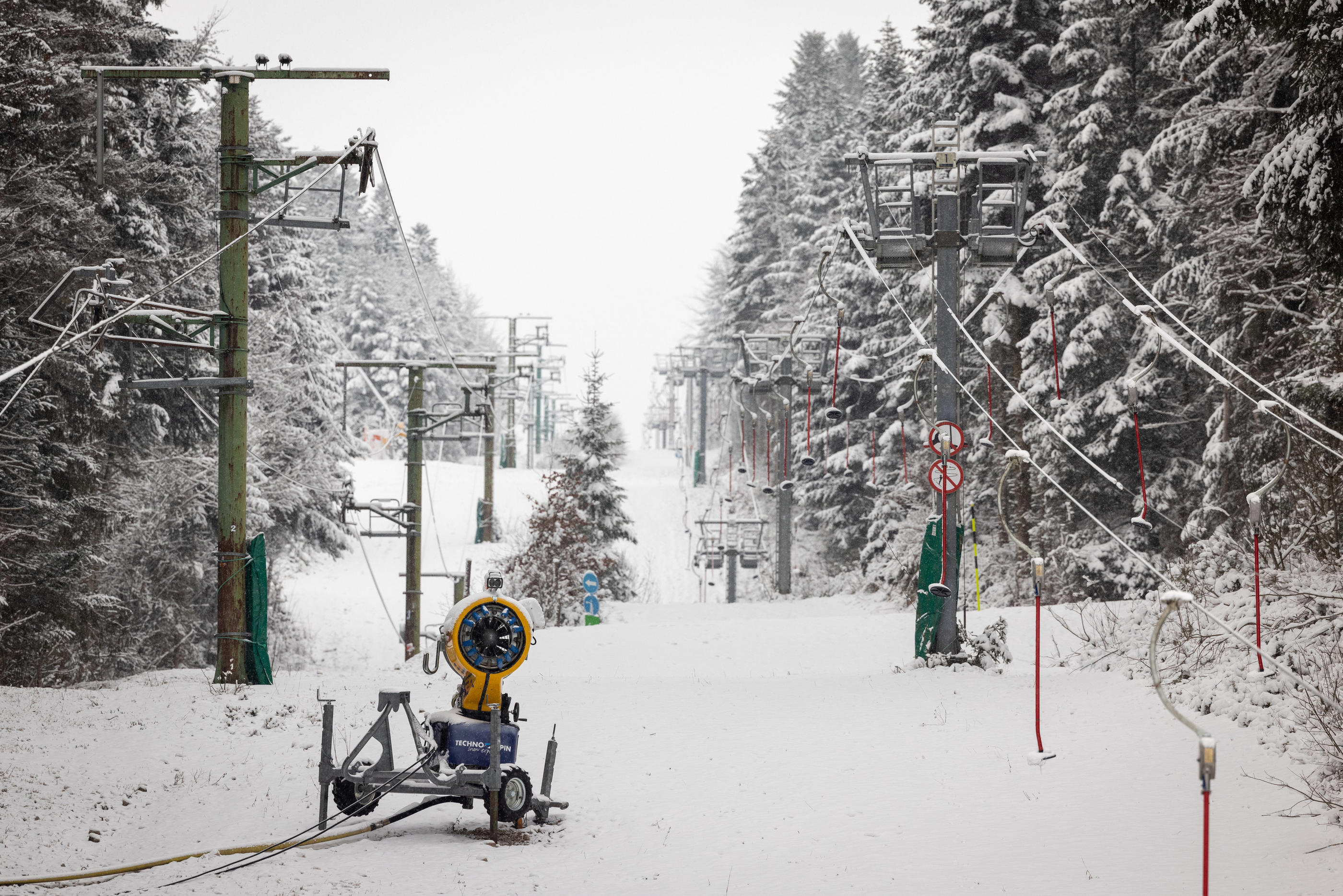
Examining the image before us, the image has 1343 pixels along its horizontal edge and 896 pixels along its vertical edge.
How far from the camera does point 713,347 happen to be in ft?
233

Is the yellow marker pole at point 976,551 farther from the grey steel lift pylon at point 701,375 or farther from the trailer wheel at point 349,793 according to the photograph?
the grey steel lift pylon at point 701,375

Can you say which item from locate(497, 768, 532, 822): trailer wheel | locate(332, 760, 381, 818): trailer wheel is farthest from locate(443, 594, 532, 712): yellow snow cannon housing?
locate(332, 760, 381, 818): trailer wheel

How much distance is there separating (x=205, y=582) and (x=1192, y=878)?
25198 millimetres

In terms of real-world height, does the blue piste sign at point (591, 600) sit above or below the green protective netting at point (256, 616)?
below

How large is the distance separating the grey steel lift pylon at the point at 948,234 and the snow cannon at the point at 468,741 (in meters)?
Result: 8.80

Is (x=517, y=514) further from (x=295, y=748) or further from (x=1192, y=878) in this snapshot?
(x=1192, y=878)

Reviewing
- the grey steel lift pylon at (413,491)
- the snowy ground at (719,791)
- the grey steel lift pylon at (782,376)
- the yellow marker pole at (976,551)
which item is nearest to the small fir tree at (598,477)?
the grey steel lift pylon at (782,376)

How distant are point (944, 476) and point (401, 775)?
9734 mm

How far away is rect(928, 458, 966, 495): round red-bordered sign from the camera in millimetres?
16641

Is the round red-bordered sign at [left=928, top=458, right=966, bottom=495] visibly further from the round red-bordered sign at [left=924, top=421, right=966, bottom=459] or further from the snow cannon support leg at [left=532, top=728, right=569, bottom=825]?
the snow cannon support leg at [left=532, top=728, right=569, bottom=825]

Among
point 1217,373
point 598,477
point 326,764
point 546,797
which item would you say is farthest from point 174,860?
point 598,477

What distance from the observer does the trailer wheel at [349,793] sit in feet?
30.6

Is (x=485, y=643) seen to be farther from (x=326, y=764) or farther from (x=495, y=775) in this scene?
(x=326, y=764)

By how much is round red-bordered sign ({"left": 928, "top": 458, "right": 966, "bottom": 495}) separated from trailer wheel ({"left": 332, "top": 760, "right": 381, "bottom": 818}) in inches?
374
